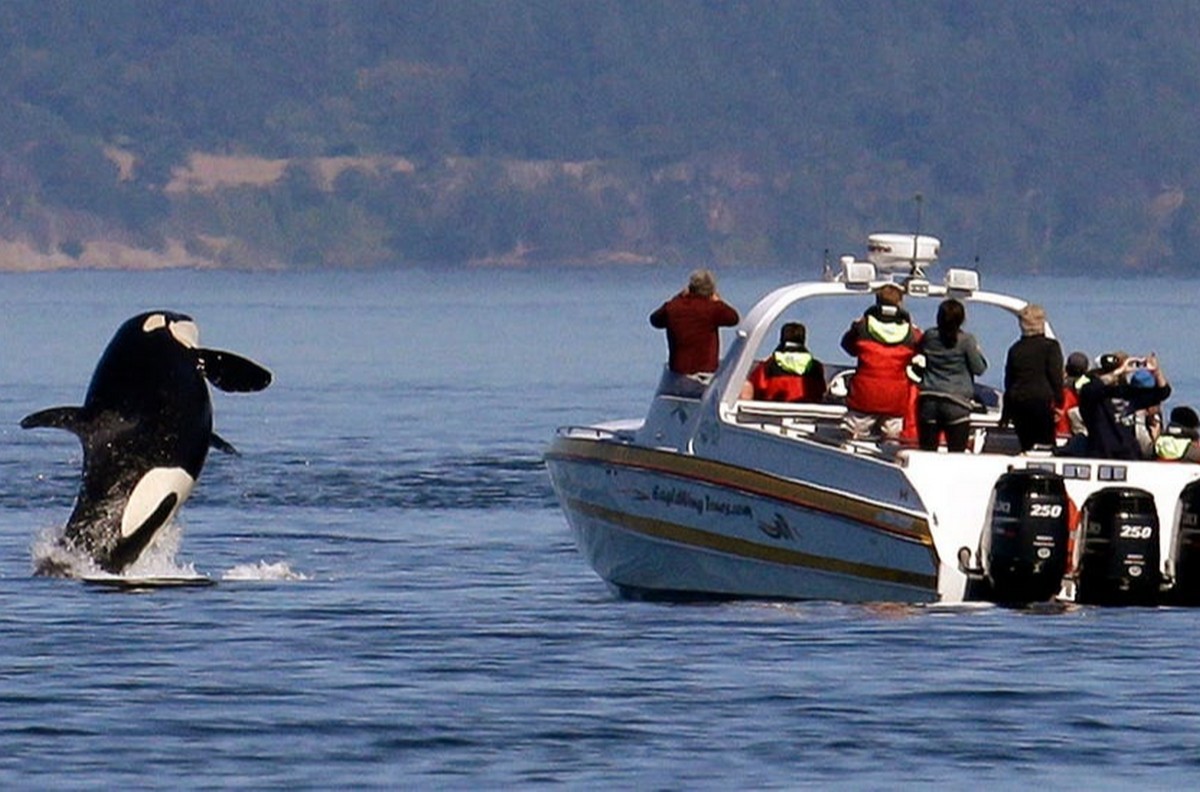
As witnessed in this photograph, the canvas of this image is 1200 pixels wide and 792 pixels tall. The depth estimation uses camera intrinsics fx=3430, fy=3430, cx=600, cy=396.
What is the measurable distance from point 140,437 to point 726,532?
4608 mm

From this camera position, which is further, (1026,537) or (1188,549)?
(1188,549)

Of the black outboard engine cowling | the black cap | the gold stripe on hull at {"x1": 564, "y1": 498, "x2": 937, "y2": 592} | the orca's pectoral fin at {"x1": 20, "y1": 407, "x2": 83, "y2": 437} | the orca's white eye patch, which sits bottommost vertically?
the gold stripe on hull at {"x1": 564, "y1": 498, "x2": 937, "y2": 592}

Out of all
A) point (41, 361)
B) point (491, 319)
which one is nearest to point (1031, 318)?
point (41, 361)

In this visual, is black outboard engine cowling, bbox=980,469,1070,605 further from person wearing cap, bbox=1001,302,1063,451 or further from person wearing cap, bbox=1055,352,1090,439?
person wearing cap, bbox=1055,352,1090,439

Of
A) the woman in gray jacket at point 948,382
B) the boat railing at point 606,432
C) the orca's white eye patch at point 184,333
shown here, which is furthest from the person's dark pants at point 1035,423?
the orca's white eye patch at point 184,333

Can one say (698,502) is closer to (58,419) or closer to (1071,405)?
(1071,405)

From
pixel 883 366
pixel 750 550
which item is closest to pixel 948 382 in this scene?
pixel 883 366

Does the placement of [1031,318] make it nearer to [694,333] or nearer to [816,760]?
[694,333]

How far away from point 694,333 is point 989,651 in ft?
17.0

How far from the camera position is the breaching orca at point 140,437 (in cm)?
2519

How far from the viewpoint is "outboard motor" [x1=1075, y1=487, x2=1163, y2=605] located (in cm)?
2173

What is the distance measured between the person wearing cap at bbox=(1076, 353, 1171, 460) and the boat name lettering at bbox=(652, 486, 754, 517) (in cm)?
238

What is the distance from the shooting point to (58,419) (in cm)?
2438

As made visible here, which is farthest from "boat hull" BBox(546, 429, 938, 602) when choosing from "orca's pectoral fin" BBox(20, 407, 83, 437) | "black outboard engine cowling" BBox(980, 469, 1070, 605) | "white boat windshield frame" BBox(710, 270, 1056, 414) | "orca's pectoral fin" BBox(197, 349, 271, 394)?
"orca's pectoral fin" BBox(20, 407, 83, 437)
